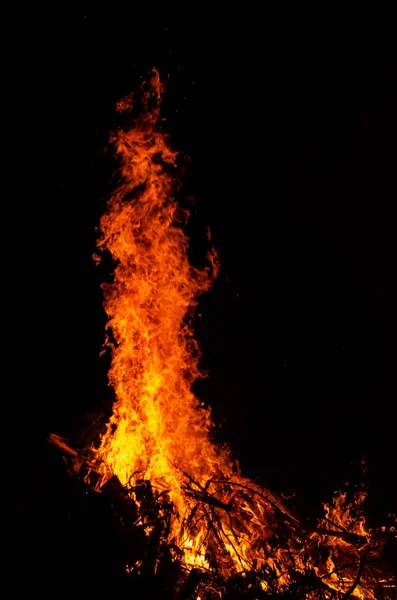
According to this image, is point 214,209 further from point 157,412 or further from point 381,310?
point 157,412

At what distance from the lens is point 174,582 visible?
9.50ft

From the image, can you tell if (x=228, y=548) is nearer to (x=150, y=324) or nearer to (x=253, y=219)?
(x=150, y=324)

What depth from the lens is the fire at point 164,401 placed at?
3992 millimetres

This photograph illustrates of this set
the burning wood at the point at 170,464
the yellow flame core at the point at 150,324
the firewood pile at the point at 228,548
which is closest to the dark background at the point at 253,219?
the burning wood at the point at 170,464

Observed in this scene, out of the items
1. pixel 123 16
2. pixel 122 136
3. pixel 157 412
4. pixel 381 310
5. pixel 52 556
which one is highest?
pixel 123 16

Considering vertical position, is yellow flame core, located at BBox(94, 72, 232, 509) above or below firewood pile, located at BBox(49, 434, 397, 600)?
above

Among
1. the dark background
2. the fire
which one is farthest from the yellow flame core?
the dark background

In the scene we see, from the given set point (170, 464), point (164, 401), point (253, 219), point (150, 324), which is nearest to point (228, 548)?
point (170, 464)

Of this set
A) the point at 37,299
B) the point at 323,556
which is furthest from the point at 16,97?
the point at 323,556

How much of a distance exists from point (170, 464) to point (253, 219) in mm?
4496

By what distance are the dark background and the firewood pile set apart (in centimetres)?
210

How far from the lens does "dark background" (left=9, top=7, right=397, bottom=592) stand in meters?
6.33

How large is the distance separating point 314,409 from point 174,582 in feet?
15.9

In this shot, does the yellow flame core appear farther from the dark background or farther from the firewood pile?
the dark background
